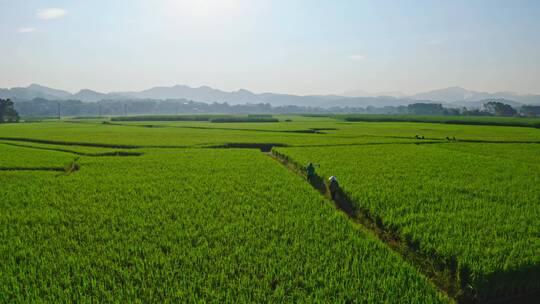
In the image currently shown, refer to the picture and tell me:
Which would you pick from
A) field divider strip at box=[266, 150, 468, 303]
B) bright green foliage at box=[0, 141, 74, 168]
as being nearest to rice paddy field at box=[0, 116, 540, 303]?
field divider strip at box=[266, 150, 468, 303]

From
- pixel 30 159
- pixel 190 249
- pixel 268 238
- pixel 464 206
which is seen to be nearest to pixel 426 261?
pixel 268 238

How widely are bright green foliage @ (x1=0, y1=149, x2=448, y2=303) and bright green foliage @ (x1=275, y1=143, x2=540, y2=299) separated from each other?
51.7 inches

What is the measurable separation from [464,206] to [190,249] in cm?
810

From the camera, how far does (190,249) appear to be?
691 centimetres

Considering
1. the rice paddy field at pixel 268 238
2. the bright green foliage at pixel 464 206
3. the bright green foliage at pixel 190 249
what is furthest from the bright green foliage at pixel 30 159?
the bright green foliage at pixel 464 206

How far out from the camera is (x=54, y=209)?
31.5 feet

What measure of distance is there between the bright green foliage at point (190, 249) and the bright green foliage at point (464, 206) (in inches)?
51.7

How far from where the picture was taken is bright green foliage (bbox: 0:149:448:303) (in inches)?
213

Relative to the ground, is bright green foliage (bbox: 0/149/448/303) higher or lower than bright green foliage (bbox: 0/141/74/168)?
lower

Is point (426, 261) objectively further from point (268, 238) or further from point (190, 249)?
point (190, 249)

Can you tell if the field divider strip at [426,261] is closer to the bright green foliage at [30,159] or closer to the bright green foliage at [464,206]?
the bright green foliage at [464,206]

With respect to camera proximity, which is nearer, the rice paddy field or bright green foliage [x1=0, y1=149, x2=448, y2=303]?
bright green foliage [x1=0, y1=149, x2=448, y2=303]

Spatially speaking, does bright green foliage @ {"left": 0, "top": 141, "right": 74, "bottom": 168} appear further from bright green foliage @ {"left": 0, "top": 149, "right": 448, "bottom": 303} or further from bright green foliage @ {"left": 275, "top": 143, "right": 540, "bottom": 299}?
bright green foliage @ {"left": 275, "top": 143, "right": 540, "bottom": 299}

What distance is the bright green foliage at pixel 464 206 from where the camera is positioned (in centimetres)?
625
